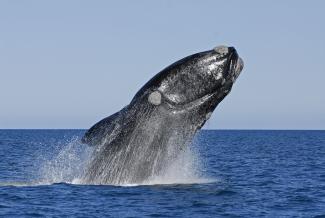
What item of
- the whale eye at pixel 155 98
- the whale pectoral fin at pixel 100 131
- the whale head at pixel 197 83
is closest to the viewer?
the whale head at pixel 197 83

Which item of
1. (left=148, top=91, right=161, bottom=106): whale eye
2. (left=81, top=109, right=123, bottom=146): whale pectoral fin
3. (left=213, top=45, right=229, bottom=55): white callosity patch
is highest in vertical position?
(left=213, top=45, right=229, bottom=55): white callosity patch

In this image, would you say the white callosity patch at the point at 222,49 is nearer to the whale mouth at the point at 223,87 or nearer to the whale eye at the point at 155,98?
the whale mouth at the point at 223,87

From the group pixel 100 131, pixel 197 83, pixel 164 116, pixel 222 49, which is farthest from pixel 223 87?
pixel 100 131

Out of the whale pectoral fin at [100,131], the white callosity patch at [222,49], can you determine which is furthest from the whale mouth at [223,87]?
the whale pectoral fin at [100,131]

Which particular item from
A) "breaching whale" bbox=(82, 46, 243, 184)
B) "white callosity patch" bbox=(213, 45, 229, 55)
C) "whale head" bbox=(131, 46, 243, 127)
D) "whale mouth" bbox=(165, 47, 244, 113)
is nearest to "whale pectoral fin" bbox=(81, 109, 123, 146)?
"breaching whale" bbox=(82, 46, 243, 184)

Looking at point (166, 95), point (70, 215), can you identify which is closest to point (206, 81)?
point (166, 95)

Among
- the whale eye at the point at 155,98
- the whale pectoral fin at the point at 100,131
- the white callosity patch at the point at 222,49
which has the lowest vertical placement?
the whale pectoral fin at the point at 100,131

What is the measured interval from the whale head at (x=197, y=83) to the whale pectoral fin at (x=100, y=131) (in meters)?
1.01

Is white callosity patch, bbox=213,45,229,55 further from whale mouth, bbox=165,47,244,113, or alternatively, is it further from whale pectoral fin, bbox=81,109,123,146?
whale pectoral fin, bbox=81,109,123,146

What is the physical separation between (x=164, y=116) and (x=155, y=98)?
1.95ft

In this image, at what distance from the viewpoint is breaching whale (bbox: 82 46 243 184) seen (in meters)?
19.9

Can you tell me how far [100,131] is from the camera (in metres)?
20.6

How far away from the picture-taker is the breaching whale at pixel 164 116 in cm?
1994

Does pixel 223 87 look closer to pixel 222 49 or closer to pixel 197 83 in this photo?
pixel 197 83
